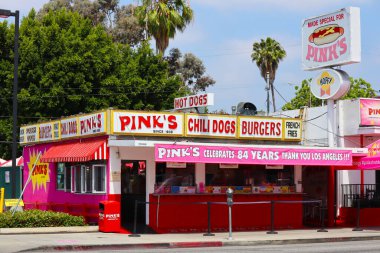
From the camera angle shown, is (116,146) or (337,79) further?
(337,79)

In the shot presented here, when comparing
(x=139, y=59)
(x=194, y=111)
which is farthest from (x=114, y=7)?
(x=194, y=111)

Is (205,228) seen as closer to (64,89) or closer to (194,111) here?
(194,111)

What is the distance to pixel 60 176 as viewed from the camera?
2720 cm

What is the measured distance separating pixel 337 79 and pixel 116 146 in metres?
9.29

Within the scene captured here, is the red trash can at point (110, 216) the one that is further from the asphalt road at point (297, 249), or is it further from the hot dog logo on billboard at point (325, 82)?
the hot dog logo on billboard at point (325, 82)

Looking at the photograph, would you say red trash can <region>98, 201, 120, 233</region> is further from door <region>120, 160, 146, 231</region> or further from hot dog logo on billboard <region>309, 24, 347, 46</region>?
hot dog logo on billboard <region>309, 24, 347, 46</region>

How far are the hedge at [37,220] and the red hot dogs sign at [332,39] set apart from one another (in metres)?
11.2

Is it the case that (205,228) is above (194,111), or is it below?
below

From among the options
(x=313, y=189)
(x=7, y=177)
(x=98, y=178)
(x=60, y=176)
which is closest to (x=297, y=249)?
(x=98, y=178)

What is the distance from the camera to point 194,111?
84.9ft

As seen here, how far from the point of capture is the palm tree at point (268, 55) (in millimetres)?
73750

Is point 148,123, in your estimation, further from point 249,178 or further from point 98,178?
point 249,178

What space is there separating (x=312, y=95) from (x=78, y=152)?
46.1 m

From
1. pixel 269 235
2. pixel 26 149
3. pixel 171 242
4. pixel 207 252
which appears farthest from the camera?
pixel 26 149
